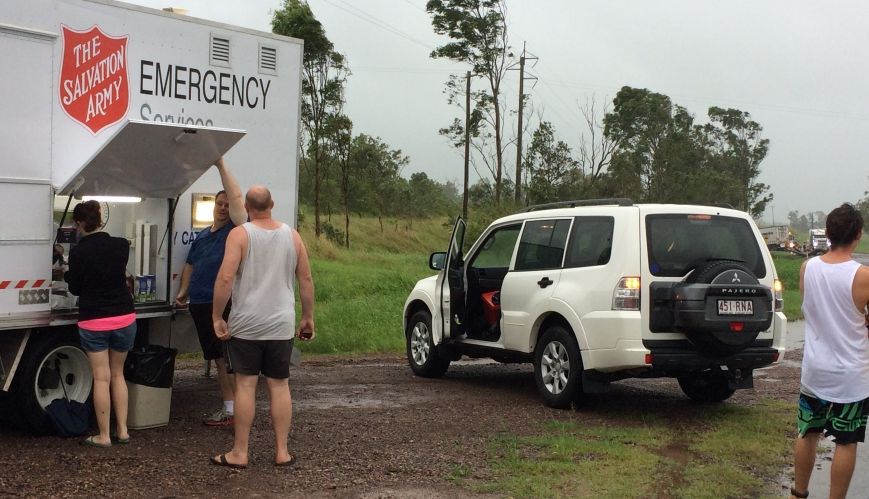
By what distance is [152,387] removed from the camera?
7375 millimetres

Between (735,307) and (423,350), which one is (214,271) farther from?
(735,307)

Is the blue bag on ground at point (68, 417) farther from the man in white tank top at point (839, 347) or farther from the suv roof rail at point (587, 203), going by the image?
the man in white tank top at point (839, 347)

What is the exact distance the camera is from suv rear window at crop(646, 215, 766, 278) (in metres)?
8.11

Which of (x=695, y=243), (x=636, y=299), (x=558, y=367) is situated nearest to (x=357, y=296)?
(x=558, y=367)

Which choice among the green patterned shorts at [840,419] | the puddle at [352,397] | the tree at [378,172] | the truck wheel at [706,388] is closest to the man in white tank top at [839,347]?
the green patterned shorts at [840,419]

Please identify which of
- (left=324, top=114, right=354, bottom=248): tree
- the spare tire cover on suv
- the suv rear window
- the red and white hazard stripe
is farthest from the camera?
(left=324, top=114, right=354, bottom=248): tree

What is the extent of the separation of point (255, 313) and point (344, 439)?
1.56 meters

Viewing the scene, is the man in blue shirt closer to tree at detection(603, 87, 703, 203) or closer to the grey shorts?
the grey shorts

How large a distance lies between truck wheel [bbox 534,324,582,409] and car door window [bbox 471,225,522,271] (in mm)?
1390

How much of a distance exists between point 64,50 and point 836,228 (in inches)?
216

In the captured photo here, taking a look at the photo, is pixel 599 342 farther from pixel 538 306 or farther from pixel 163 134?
pixel 163 134

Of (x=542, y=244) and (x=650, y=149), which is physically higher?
(x=650, y=149)

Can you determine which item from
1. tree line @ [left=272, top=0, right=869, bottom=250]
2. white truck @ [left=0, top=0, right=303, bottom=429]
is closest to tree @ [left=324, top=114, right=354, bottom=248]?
tree line @ [left=272, top=0, right=869, bottom=250]

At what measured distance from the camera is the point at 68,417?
704 cm
